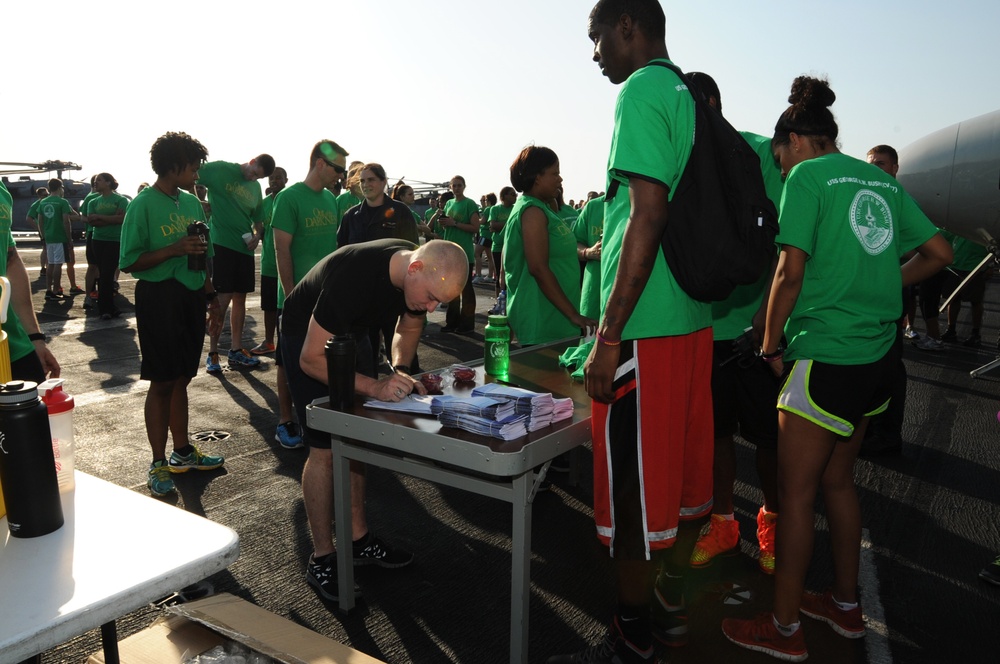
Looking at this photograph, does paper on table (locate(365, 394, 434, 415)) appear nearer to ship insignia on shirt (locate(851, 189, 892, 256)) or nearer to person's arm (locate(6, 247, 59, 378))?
person's arm (locate(6, 247, 59, 378))

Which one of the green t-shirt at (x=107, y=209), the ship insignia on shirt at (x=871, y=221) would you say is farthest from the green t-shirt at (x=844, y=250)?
the green t-shirt at (x=107, y=209)

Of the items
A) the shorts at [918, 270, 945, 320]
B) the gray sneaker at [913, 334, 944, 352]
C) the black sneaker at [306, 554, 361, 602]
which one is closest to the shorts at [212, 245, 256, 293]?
the black sneaker at [306, 554, 361, 602]

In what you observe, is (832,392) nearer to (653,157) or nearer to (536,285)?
(653,157)

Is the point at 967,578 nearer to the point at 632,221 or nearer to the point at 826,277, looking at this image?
the point at 826,277

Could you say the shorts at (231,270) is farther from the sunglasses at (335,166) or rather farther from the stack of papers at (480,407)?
the stack of papers at (480,407)

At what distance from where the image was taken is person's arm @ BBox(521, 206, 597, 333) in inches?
146

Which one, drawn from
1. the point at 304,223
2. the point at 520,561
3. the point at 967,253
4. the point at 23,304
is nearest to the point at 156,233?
the point at 304,223

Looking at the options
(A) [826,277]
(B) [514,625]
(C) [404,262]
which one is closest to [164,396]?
(C) [404,262]

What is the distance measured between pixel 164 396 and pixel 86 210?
8480 millimetres

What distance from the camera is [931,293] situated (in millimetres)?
8359

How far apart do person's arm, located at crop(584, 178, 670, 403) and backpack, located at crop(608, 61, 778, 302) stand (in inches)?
2.9

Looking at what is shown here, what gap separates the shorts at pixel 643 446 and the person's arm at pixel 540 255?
152 cm

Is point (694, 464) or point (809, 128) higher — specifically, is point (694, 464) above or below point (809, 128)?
A: below

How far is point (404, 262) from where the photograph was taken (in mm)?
2502
